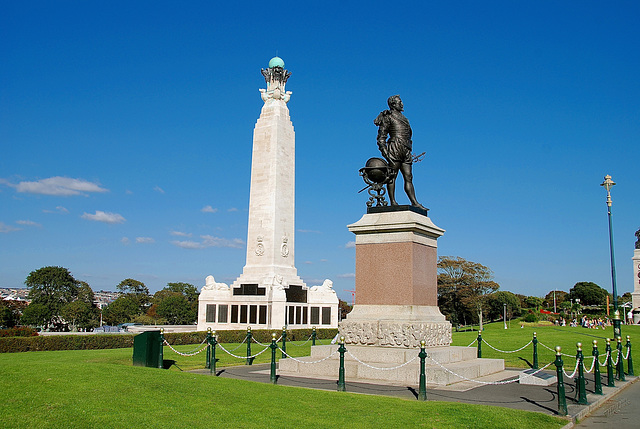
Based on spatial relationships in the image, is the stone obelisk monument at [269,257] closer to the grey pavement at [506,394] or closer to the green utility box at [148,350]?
the green utility box at [148,350]

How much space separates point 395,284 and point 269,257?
3008cm

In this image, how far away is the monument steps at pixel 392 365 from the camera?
1321 cm

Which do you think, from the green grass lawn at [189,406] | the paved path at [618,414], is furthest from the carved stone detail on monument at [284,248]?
the green grass lawn at [189,406]

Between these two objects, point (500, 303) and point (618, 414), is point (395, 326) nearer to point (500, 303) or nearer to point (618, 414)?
point (618, 414)

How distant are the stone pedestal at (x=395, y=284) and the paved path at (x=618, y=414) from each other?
14.1 ft

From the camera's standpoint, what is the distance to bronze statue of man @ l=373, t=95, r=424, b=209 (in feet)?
55.3

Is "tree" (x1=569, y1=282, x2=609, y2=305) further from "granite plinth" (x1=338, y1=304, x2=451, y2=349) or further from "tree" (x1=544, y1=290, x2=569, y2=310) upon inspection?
"granite plinth" (x1=338, y1=304, x2=451, y2=349)

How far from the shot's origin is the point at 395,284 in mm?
15125

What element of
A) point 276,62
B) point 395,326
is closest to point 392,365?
point 395,326

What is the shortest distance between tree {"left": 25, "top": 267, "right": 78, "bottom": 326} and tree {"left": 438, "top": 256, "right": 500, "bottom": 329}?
53.7 m

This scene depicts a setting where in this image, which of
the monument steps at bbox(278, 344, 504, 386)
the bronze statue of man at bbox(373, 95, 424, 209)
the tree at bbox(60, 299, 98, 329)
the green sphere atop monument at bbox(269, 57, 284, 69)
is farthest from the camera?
the tree at bbox(60, 299, 98, 329)

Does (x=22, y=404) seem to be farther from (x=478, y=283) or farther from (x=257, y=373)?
(x=478, y=283)

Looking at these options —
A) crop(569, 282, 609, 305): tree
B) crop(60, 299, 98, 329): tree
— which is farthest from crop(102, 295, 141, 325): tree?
crop(569, 282, 609, 305): tree

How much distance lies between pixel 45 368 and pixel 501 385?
10.3 m
